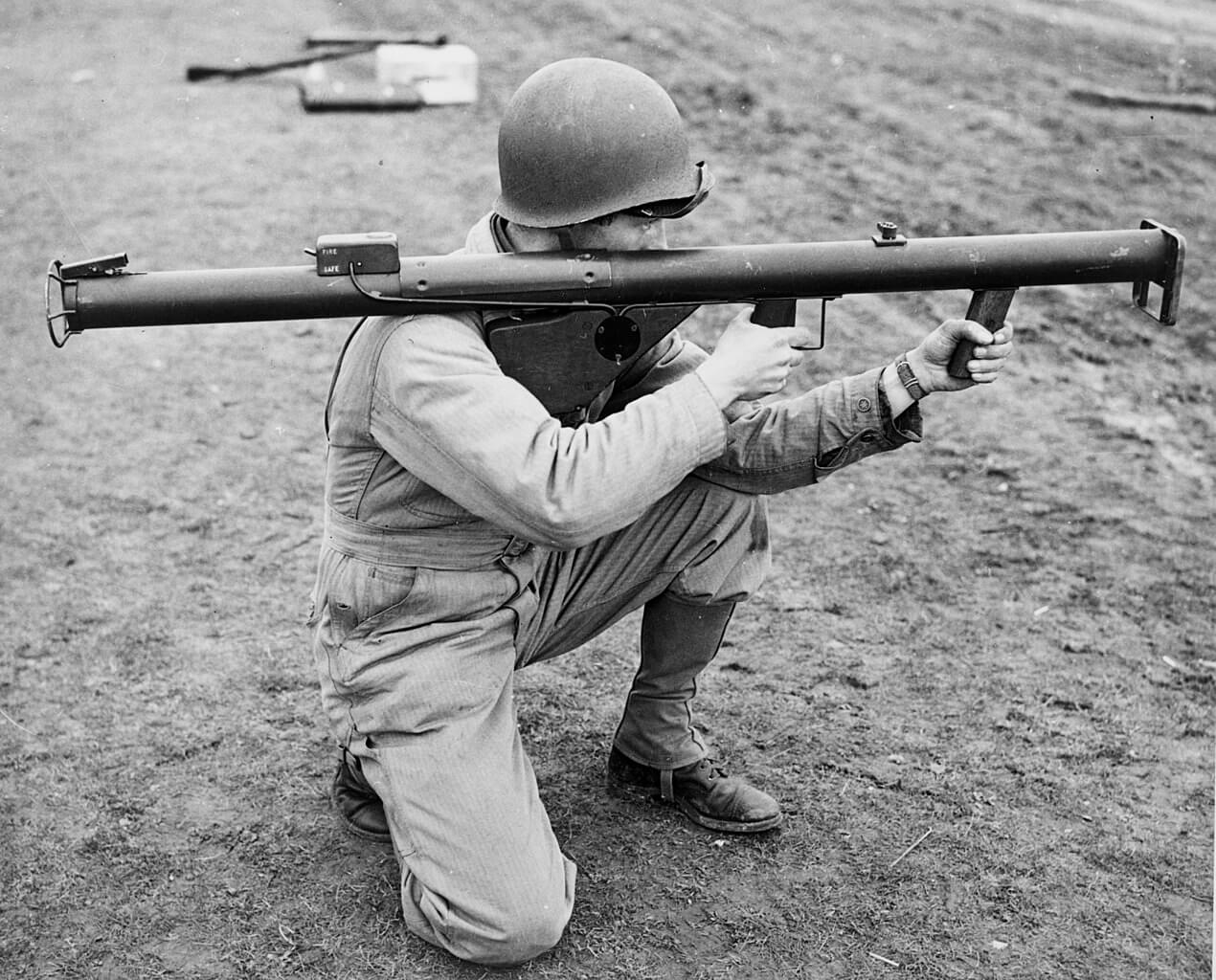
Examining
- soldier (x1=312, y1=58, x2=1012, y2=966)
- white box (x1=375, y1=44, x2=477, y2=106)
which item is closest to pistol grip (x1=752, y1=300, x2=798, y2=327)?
soldier (x1=312, y1=58, x2=1012, y2=966)

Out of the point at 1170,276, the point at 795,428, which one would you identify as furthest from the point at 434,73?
the point at 1170,276

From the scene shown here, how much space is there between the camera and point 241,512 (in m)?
5.66

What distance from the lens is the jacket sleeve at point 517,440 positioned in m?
3.21

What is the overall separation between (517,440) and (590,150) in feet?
2.41

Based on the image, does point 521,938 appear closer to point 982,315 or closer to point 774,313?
point 774,313

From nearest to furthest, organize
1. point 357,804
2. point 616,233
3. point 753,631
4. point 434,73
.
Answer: point 616,233 < point 357,804 < point 753,631 < point 434,73

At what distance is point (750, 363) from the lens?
3.39 m

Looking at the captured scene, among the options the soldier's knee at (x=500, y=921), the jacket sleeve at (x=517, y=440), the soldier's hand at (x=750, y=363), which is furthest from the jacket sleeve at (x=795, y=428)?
the soldier's knee at (x=500, y=921)

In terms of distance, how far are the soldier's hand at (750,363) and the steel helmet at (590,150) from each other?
1.21 feet

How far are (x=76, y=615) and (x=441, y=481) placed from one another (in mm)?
2214

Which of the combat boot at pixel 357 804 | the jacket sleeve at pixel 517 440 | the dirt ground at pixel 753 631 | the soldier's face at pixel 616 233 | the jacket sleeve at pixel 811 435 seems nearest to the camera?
the jacket sleeve at pixel 517 440

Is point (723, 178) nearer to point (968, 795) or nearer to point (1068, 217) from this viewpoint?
point (1068, 217)

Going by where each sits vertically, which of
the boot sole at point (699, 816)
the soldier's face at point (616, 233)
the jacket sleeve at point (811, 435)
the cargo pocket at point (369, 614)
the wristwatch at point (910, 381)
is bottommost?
the boot sole at point (699, 816)

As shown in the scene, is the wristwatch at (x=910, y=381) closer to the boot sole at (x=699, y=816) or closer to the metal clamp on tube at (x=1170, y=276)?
the metal clamp on tube at (x=1170, y=276)
